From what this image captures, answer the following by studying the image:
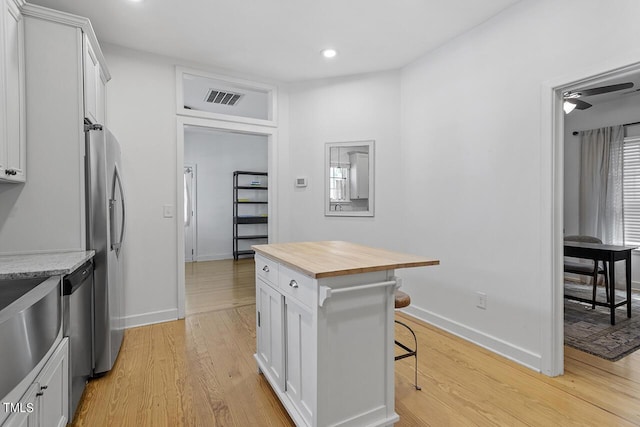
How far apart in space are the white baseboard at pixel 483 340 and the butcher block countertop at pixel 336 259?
1368 millimetres

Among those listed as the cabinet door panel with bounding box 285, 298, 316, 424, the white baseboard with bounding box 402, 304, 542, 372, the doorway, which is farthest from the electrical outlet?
the doorway

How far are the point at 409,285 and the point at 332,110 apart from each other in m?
2.15

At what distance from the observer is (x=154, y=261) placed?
128 inches

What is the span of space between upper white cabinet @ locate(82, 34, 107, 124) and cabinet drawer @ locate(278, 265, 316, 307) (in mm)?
1729

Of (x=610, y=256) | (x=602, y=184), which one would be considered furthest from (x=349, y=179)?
(x=602, y=184)

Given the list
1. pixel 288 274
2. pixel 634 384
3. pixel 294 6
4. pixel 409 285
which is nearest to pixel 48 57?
pixel 294 6

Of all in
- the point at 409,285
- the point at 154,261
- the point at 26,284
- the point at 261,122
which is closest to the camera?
the point at 26,284

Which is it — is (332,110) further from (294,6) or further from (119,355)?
(119,355)

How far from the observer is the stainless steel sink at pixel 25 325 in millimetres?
1028

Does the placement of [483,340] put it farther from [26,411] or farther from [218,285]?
[218,285]

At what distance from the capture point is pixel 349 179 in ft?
12.5

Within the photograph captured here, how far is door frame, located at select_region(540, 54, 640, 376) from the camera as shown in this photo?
219cm

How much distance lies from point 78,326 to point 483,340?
2.87 m

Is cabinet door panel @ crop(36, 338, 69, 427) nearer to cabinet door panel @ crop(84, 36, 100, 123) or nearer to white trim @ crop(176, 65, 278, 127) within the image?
cabinet door panel @ crop(84, 36, 100, 123)
